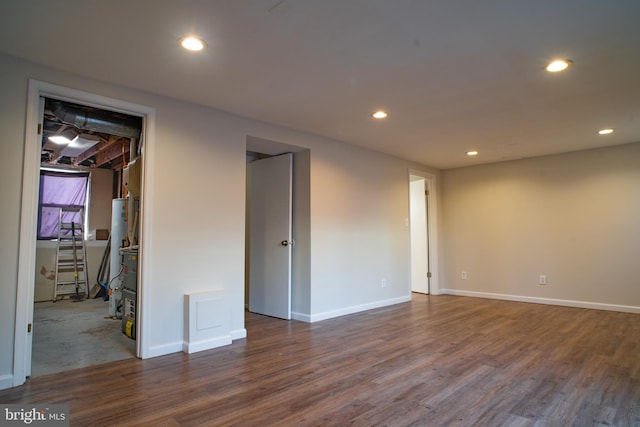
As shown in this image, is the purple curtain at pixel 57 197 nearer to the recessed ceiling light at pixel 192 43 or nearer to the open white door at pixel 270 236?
the open white door at pixel 270 236

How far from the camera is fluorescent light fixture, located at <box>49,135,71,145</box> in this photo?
541 cm

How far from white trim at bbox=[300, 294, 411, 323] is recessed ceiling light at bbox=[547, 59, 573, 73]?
3.42 metres

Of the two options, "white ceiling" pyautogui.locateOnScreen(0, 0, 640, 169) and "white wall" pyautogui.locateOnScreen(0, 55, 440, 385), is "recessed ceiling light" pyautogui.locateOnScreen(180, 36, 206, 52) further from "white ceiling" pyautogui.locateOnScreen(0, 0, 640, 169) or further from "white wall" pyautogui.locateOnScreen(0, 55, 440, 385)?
"white wall" pyautogui.locateOnScreen(0, 55, 440, 385)

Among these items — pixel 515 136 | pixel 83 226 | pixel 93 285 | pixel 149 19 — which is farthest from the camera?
pixel 83 226

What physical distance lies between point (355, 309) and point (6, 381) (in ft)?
11.9

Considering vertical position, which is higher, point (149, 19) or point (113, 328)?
point (149, 19)

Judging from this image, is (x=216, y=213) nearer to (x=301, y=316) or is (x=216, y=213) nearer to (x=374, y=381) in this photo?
(x=301, y=316)

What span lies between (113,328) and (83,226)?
411 centimetres

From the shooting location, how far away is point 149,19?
6.98ft

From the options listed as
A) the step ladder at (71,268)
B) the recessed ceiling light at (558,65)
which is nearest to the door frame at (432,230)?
the recessed ceiling light at (558,65)

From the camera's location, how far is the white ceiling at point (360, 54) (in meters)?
2.05

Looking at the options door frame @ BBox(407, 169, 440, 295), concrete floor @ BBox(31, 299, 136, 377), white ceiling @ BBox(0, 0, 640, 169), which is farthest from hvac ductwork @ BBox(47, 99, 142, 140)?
door frame @ BBox(407, 169, 440, 295)

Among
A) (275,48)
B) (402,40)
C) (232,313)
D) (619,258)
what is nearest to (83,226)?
(232,313)

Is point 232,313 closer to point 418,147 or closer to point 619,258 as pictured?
point 418,147
